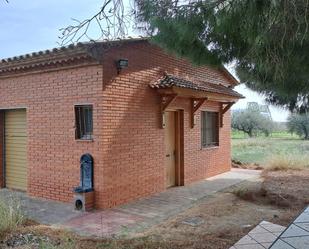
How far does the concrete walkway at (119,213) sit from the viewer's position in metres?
8.00

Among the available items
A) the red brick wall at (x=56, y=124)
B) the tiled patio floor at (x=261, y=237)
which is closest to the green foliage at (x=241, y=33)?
the tiled patio floor at (x=261, y=237)

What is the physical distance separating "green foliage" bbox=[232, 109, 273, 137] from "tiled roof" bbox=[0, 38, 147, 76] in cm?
4956

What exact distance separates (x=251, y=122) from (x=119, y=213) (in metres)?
51.0

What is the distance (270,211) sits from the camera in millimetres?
9297

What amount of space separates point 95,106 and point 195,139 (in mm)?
4990

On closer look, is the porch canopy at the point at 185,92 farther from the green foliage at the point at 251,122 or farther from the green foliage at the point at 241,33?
the green foliage at the point at 251,122

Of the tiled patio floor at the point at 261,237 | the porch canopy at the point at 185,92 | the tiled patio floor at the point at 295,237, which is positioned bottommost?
the tiled patio floor at the point at 261,237

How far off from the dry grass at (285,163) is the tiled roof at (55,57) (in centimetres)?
886

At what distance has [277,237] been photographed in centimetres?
648

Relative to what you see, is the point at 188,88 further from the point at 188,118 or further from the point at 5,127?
Result: the point at 5,127

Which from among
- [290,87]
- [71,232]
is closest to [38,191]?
[71,232]

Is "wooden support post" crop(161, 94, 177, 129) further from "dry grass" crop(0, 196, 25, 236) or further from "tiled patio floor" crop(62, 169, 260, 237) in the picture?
"dry grass" crop(0, 196, 25, 236)

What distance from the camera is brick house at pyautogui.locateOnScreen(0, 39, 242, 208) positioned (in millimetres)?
9547

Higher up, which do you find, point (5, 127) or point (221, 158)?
point (5, 127)
